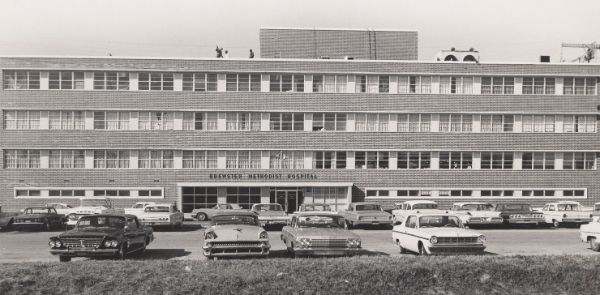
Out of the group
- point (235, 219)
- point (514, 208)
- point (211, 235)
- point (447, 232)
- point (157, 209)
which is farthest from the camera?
point (514, 208)

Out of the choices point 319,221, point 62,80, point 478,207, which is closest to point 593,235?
point 319,221

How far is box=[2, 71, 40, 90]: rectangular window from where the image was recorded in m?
41.5

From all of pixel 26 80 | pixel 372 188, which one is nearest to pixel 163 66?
pixel 26 80

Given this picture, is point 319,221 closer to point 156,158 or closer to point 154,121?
point 156,158

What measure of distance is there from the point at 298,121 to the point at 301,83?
268 centimetres

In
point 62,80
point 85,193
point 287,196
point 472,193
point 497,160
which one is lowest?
point 287,196

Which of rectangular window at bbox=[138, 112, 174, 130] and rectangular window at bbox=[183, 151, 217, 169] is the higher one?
rectangular window at bbox=[138, 112, 174, 130]

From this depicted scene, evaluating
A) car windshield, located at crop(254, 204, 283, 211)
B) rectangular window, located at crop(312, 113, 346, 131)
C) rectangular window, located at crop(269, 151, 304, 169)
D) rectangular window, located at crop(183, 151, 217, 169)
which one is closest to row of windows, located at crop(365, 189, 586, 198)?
rectangular window, located at crop(312, 113, 346, 131)

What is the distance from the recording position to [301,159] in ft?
140

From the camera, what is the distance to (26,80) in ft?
136

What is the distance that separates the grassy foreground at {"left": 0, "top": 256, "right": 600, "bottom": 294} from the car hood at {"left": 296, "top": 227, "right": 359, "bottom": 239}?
0.97 m

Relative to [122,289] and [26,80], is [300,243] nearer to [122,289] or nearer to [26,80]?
[122,289]

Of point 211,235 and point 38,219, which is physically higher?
point 211,235

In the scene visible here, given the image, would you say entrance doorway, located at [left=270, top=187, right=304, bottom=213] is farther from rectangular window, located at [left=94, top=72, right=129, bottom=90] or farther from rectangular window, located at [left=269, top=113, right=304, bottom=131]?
rectangular window, located at [left=94, top=72, right=129, bottom=90]
